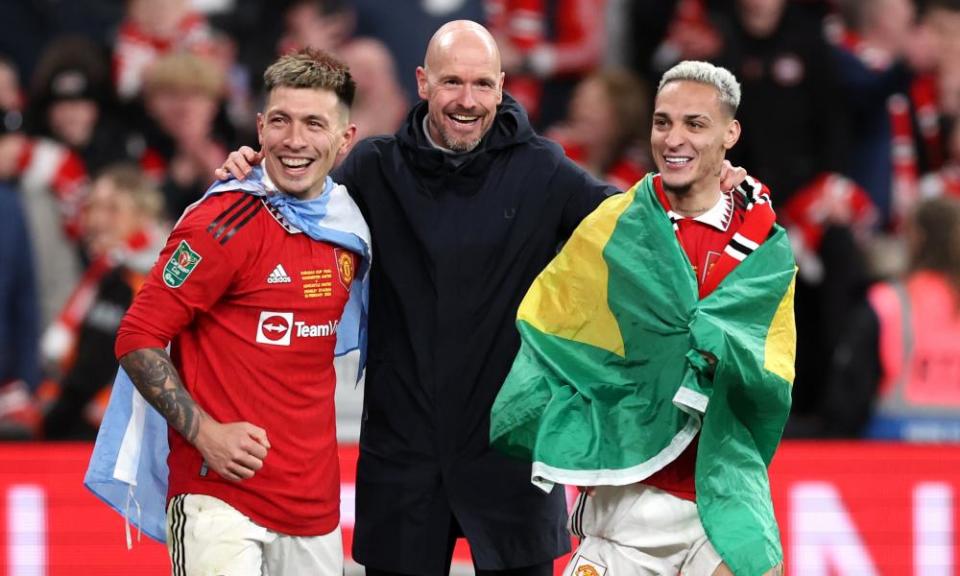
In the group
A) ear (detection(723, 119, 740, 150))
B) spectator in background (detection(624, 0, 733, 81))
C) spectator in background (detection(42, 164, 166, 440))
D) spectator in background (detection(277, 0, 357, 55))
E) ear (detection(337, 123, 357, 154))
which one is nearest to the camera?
ear (detection(723, 119, 740, 150))

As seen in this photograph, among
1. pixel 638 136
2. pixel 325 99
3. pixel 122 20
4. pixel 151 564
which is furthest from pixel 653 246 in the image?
pixel 122 20

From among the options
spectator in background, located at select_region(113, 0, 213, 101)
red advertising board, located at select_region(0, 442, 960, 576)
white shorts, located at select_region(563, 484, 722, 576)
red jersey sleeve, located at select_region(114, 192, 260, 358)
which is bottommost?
red advertising board, located at select_region(0, 442, 960, 576)

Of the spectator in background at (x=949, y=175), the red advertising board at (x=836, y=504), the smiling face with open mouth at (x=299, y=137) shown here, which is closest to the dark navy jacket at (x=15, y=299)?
the red advertising board at (x=836, y=504)

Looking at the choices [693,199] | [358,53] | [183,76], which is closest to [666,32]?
[358,53]

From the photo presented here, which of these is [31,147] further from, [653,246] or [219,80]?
[653,246]

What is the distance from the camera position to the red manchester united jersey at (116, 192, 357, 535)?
4.85 m

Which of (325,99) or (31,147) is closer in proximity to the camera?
(325,99)

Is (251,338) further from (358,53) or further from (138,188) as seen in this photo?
(358,53)

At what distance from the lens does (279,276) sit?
495 centimetres

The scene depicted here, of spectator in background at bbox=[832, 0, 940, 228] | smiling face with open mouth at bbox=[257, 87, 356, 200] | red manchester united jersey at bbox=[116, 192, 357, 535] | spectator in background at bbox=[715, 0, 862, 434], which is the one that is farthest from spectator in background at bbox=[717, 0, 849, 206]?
red manchester united jersey at bbox=[116, 192, 357, 535]

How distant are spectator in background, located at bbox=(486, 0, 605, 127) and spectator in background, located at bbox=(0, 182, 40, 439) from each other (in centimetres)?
257

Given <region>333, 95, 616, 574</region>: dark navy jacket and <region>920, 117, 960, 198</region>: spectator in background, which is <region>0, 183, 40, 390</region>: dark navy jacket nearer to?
<region>333, 95, 616, 574</region>: dark navy jacket

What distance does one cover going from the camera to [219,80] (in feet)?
29.6

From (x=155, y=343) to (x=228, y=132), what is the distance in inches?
170
